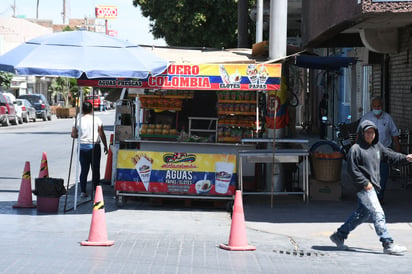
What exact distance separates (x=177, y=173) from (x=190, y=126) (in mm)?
2543

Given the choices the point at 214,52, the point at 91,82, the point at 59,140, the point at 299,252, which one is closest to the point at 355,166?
the point at 299,252

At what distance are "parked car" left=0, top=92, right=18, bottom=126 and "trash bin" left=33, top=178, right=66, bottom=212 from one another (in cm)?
3425

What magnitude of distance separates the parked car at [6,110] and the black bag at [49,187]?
34.3 metres

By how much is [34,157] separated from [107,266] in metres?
15.5

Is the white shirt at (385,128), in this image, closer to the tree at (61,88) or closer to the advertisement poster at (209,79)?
the advertisement poster at (209,79)

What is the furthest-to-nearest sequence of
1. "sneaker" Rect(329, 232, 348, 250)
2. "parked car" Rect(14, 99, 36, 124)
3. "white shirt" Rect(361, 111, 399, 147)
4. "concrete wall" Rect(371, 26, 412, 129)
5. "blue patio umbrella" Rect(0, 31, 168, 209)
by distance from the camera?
"parked car" Rect(14, 99, 36, 124), "concrete wall" Rect(371, 26, 412, 129), "white shirt" Rect(361, 111, 399, 147), "blue patio umbrella" Rect(0, 31, 168, 209), "sneaker" Rect(329, 232, 348, 250)

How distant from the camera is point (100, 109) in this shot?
8444cm

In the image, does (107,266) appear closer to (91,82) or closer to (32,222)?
(32,222)

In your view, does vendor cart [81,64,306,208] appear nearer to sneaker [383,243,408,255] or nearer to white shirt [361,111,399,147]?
white shirt [361,111,399,147]

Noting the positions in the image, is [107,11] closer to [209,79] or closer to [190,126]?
[190,126]

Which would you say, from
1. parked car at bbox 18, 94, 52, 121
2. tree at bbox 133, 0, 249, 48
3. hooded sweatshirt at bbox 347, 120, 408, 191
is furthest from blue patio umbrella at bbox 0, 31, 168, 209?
parked car at bbox 18, 94, 52, 121

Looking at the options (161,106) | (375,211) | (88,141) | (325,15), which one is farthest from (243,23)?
(375,211)

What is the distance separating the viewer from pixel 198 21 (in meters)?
36.3

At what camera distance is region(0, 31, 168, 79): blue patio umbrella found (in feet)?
39.8
